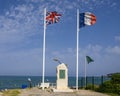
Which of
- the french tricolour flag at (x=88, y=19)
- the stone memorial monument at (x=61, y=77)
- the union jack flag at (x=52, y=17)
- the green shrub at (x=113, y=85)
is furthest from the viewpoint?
the union jack flag at (x=52, y=17)

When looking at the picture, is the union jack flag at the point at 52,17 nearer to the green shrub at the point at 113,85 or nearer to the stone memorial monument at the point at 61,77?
the stone memorial monument at the point at 61,77

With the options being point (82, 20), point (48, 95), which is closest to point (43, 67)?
point (82, 20)

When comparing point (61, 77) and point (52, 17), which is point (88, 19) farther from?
point (61, 77)

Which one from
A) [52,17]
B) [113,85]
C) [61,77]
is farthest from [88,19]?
A: [113,85]

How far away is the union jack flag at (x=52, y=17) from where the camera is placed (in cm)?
3772

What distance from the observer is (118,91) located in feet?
104

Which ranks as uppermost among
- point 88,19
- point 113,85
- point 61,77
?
point 88,19

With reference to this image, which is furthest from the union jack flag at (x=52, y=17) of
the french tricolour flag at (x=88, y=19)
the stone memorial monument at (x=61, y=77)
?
the stone memorial monument at (x=61, y=77)

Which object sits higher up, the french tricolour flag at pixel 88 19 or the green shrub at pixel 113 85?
the french tricolour flag at pixel 88 19

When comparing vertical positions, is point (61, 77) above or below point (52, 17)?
below

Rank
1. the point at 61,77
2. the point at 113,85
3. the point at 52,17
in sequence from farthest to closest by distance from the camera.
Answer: the point at 52,17 < the point at 61,77 < the point at 113,85

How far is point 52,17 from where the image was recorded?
3806cm

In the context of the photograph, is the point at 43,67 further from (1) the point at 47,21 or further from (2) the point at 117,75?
(2) the point at 117,75

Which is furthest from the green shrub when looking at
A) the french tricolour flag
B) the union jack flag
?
the union jack flag
